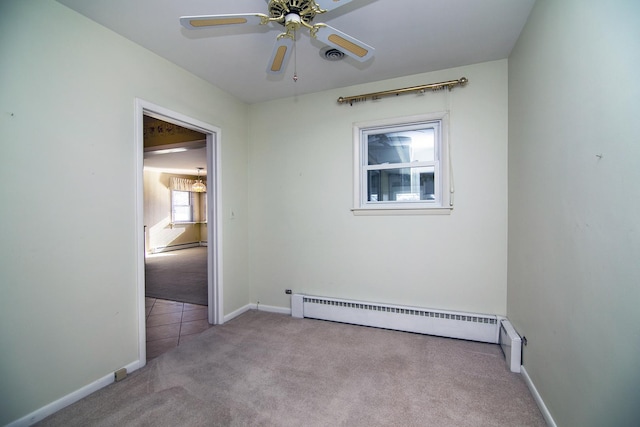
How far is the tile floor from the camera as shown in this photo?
2600mm

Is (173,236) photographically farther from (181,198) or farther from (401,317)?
(401,317)

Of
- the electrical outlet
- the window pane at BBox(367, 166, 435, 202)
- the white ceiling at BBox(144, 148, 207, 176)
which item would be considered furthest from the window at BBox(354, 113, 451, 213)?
the white ceiling at BBox(144, 148, 207, 176)

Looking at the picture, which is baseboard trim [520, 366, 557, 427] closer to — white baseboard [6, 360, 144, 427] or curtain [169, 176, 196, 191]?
white baseboard [6, 360, 144, 427]

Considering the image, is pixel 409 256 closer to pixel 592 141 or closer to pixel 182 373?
pixel 592 141

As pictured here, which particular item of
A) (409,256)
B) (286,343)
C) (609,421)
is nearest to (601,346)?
(609,421)

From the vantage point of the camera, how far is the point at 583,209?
1.27 metres

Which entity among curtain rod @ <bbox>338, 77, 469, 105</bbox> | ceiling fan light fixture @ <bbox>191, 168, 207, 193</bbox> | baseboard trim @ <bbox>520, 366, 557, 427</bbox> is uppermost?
curtain rod @ <bbox>338, 77, 469, 105</bbox>

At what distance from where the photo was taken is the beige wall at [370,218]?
254 cm

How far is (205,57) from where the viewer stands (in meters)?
2.43

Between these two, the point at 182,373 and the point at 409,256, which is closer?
the point at 182,373

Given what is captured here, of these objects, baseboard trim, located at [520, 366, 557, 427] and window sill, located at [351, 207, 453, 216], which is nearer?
baseboard trim, located at [520, 366, 557, 427]

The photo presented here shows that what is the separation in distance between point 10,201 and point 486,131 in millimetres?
3535

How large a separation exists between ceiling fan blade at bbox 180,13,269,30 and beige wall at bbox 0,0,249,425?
41.3 inches

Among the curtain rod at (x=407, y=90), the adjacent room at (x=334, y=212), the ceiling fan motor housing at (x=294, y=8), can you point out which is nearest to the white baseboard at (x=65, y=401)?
the adjacent room at (x=334, y=212)
